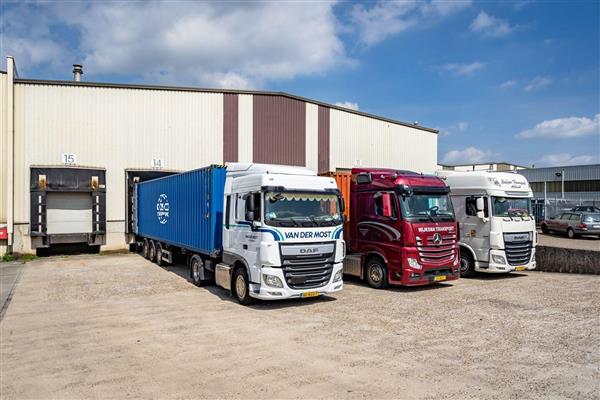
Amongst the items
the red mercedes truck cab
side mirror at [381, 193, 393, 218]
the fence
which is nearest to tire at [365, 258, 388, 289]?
the red mercedes truck cab

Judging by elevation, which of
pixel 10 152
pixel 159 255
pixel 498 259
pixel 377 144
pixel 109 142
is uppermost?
pixel 377 144

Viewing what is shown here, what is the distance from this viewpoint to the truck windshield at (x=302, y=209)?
934 centimetres

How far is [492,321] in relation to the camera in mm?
8375

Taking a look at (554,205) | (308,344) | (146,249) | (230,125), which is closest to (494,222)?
(308,344)

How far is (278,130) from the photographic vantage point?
922 inches

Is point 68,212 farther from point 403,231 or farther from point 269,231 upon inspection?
point 403,231

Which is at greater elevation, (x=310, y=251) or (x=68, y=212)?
(x=68, y=212)

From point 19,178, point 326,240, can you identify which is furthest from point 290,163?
point 326,240

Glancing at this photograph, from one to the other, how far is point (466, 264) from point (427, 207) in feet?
10.6

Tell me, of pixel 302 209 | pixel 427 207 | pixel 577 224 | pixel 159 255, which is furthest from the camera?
pixel 577 224

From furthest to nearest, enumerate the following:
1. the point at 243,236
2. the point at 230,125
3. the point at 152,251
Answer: the point at 230,125
the point at 152,251
the point at 243,236

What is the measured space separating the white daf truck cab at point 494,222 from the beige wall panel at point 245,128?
11.8 m

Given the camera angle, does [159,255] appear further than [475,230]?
Yes

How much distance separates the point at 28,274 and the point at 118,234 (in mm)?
5956
